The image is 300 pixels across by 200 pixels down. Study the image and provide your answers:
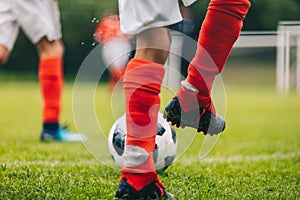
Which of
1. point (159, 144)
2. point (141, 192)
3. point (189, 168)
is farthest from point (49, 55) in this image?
point (141, 192)

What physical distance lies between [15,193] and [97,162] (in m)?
0.93

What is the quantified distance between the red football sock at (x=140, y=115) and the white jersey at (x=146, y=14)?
11 centimetres

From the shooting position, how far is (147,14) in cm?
170

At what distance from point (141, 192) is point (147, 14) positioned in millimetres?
548

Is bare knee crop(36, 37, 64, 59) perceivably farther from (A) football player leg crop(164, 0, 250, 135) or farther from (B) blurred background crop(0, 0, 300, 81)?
(B) blurred background crop(0, 0, 300, 81)

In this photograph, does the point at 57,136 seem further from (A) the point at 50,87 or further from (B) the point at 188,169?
(B) the point at 188,169

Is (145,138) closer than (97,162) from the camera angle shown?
Yes

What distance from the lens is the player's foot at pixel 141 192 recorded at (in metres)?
1.78

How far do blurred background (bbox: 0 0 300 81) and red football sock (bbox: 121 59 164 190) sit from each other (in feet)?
28.4

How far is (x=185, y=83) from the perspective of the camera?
1914 mm

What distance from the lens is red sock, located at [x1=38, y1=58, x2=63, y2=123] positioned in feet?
12.3

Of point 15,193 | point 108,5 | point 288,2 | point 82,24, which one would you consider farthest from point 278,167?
point 82,24

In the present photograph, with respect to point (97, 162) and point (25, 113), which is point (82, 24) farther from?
point (97, 162)

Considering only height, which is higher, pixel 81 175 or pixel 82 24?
pixel 81 175
